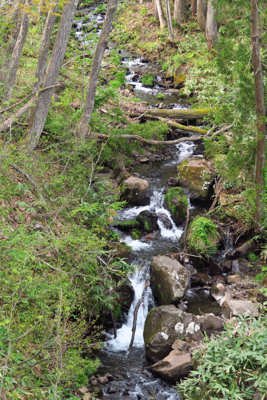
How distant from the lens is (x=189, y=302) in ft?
25.3

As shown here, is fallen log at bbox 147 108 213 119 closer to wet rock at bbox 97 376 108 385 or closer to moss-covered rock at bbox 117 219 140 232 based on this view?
moss-covered rock at bbox 117 219 140 232

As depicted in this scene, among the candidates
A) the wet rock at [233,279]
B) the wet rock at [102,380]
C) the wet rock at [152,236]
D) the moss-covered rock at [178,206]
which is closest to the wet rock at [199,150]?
the moss-covered rock at [178,206]

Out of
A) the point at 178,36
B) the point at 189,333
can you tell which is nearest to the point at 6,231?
the point at 189,333

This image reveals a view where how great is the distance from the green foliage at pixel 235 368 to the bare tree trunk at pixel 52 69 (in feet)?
19.6

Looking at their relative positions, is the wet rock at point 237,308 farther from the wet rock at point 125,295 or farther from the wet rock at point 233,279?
the wet rock at point 125,295

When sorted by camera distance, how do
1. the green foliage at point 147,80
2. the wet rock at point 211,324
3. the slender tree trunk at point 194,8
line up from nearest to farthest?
the wet rock at point 211,324
the green foliage at point 147,80
the slender tree trunk at point 194,8

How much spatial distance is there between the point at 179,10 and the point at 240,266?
20871 millimetres

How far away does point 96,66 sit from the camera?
8.91 m

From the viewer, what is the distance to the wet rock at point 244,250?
8688mm

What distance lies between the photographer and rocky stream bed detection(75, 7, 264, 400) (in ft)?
19.4

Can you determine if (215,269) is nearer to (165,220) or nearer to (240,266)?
(240,266)

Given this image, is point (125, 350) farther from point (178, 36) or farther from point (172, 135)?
point (178, 36)

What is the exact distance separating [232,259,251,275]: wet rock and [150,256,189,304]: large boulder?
163 centimetres

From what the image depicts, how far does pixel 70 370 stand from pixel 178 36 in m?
22.6
